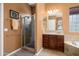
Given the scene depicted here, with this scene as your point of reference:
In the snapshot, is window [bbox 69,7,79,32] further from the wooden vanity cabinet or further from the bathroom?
the wooden vanity cabinet

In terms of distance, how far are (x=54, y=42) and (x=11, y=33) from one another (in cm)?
210

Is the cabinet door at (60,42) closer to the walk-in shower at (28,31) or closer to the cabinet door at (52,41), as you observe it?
the cabinet door at (52,41)

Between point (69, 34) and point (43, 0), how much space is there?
2.88 meters

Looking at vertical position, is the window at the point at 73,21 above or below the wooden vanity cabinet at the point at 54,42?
above

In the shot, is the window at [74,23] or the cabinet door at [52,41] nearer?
the window at [74,23]

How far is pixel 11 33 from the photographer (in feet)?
15.3

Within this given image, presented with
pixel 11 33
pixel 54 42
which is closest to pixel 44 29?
pixel 54 42

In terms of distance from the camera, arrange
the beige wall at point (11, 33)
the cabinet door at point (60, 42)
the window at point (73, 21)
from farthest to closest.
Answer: the cabinet door at point (60, 42) < the window at point (73, 21) < the beige wall at point (11, 33)

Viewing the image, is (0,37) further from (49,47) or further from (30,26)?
(49,47)

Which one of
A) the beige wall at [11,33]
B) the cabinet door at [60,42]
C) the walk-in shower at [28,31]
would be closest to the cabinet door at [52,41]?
the cabinet door at [60,42]

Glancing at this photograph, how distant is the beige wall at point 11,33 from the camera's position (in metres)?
4.28

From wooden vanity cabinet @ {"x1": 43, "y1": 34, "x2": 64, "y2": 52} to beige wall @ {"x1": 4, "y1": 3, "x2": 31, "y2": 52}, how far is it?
4.25 feet

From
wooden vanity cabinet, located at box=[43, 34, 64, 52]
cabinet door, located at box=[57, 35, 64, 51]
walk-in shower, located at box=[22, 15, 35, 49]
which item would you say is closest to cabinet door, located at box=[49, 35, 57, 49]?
wooden vanity cabinet, located at box=[43, 34, 64, 52]

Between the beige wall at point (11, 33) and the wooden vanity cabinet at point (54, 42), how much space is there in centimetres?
130
